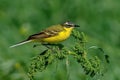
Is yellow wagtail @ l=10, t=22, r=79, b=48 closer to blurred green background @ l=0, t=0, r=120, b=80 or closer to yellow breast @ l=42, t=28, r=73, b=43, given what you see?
yellow breast @ l=42, t=28, r=73, b=43

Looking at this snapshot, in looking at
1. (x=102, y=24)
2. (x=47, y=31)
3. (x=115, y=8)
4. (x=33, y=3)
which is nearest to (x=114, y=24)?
(x=102, y=24)

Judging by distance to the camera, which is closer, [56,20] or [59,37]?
[59,37]

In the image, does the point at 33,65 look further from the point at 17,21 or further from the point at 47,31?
the point at 17,21

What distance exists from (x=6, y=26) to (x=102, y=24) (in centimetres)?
162

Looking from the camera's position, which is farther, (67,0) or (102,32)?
(67,0)

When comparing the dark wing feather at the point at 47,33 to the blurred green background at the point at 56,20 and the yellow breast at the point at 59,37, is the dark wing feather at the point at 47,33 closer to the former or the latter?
the yellow breast at the point at 59,37

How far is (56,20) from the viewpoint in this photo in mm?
12617

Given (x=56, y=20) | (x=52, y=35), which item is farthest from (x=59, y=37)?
(x=56, y=20)

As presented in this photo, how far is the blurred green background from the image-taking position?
1045 cm

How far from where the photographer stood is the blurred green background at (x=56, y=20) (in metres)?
10.5

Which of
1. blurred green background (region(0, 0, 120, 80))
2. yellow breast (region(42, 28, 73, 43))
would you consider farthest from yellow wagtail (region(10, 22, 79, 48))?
blurred green background (region(0, 0, 120, 80))

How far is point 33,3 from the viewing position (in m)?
13.6

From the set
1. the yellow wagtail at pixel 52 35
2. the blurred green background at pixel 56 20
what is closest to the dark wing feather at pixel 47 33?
the yellow wagtail at pixel 52 35

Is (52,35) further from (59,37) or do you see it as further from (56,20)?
(56,20)
